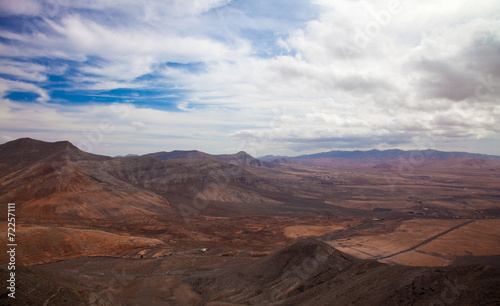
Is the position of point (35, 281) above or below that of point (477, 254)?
above

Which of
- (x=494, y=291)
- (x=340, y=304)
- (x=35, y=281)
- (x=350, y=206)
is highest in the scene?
(x=494, y=291)

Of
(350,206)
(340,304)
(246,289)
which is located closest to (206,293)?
(246,289)

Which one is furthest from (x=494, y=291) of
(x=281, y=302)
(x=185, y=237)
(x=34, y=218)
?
(x=34, y=218)

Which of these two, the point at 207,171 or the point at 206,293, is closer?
the point at 206,293

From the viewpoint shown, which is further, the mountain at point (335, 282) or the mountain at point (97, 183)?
the mountain at point (97, 183)

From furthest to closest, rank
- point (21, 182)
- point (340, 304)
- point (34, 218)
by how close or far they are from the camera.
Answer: point (21, 182) → point (34, 218) → point (340, 304)

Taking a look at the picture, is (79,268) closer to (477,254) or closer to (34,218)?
(34,218)

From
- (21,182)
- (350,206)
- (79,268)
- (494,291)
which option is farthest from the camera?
(350,206)

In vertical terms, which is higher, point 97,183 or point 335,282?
point 97,183

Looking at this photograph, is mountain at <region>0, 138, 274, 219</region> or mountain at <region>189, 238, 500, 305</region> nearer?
mountain at <region>189, 238, 500, 305</region>

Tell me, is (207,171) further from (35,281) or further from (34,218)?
(35,281)

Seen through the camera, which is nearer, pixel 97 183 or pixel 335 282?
pixel 335 282
